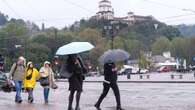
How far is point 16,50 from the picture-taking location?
419 feet

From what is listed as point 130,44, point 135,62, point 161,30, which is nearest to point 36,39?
point 130,44

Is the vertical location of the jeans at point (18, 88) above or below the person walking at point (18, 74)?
below

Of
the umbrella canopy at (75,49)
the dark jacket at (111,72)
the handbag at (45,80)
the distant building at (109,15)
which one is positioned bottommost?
the handbag at (45,80)

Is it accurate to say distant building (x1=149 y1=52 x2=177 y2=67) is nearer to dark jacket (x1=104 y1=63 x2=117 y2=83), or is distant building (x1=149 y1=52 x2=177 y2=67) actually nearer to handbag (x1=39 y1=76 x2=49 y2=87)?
handbag (x1=39 y1=76 x2=49 y2=87)

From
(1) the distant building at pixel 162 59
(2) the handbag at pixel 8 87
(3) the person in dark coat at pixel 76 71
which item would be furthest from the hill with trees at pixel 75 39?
(3) the person in dark coat at pixel 76 71

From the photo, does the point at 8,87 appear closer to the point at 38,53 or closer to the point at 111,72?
the point at 111,72

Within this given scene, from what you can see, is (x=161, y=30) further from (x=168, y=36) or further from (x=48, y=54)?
(x=48, y=54)

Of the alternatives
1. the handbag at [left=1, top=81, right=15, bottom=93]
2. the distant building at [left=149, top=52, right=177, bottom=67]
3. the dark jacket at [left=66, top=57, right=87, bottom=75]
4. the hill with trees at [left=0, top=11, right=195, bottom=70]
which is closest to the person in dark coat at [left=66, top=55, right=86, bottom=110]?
the dark jacket at [left=66, top=57, right=87, bottom=75]

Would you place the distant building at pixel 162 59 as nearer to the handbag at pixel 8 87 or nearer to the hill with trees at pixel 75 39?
the hill with trees at pixel 75 39

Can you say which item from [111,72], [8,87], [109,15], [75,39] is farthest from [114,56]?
[109,15]

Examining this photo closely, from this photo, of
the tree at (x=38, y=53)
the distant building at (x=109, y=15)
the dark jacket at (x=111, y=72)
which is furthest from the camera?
the distant building at (x=109, y=15)

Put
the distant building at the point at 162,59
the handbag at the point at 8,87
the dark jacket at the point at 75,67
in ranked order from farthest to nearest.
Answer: the distant building at the point at 162,59
the handbag at the point at 8,87
the dark jacket at the point at 75,67

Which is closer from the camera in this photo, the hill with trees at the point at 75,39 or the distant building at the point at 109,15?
the hill with trees at the point at 75,39

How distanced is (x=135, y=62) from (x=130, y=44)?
63.8 ft
